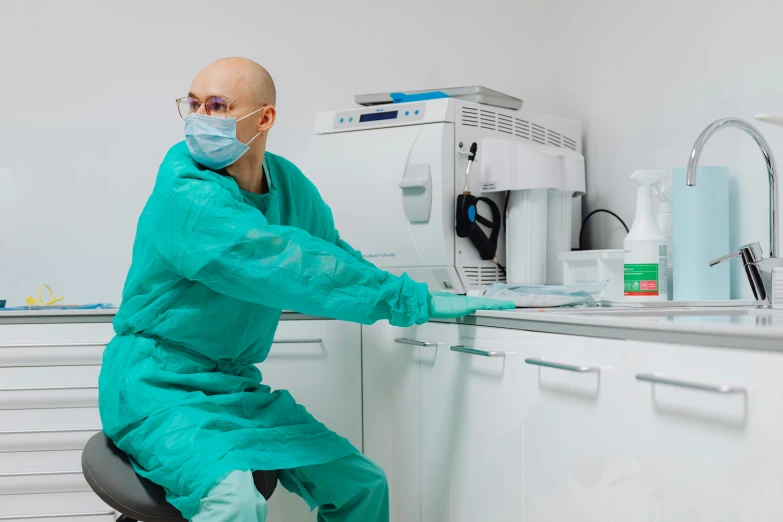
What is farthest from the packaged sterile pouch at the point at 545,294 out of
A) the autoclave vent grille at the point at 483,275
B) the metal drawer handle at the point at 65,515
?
the metal drawer handle at the point at 65,515

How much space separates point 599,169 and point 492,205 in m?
0.46

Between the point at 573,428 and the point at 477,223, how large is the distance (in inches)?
36.5

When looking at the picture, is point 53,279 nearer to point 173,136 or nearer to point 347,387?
point 173,136

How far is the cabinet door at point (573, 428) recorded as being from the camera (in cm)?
113

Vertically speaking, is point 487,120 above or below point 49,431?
above

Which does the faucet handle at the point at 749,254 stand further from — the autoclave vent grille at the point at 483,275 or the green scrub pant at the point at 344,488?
the green scrub pant at the point at 344,488

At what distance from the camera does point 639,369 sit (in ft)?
3.52

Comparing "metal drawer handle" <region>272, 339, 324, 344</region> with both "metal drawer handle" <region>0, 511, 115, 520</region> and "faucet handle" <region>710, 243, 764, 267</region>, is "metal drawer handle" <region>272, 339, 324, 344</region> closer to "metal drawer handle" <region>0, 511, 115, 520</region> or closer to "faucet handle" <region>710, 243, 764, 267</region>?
"metal drawer handle" <region>0, 511, 115, 520</region>

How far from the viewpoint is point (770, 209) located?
5.25ft

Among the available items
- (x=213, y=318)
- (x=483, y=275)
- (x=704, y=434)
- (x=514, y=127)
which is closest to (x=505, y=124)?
(x=514, y=127)

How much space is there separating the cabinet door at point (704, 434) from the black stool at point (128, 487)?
0.75 meters

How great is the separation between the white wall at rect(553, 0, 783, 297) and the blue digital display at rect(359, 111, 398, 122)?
26.7 inches

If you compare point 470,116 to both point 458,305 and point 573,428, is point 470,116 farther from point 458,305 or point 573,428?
point 573,428

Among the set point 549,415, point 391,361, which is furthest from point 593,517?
point 391,361
